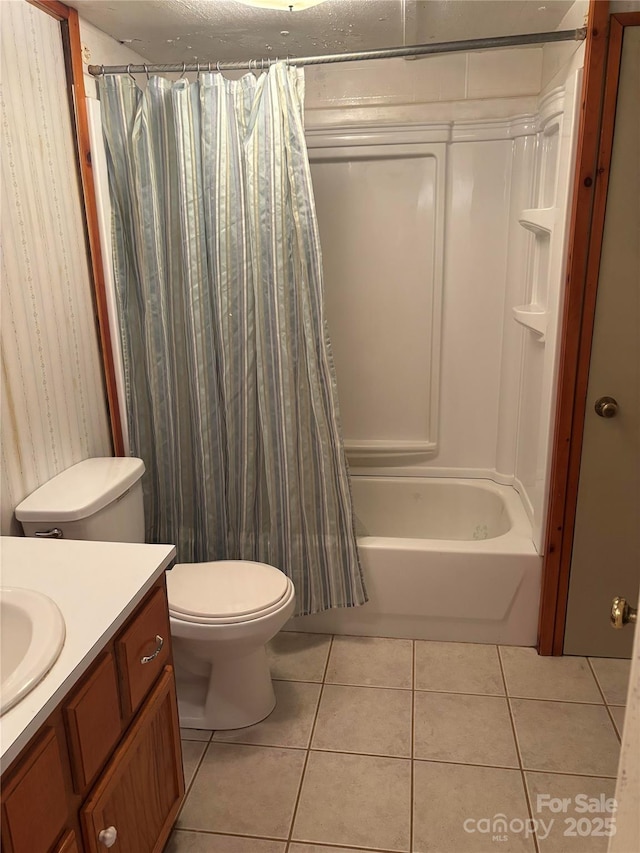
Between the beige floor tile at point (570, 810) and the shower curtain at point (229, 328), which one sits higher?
the shower curtain at point (229, 328)

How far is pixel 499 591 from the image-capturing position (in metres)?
2.39

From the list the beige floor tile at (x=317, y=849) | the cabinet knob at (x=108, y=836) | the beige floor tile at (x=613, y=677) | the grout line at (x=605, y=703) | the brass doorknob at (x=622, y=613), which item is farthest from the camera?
the beige floor tile at (x=613, y=677)

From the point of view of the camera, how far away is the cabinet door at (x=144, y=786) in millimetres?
1250

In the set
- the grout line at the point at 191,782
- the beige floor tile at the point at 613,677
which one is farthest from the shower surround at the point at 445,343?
the grout line at the point at 191,782

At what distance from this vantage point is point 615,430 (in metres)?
2.12

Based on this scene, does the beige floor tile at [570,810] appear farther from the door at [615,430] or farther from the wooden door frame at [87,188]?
the wooden door frame at [87,188]

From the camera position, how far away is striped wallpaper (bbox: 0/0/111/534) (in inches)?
69.0

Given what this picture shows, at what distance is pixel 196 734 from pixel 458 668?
0.92 m

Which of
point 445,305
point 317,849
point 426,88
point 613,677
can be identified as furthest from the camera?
point 445,305

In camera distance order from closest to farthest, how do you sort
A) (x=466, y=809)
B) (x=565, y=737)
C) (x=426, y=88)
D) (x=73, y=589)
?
(x=73, y=589), (x=466, y=809), (x=565, y=737), (x=426, y=88)

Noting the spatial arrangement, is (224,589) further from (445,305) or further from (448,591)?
(445,305)

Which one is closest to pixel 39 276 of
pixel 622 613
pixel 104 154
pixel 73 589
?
pixel 104 154

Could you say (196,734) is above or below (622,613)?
below

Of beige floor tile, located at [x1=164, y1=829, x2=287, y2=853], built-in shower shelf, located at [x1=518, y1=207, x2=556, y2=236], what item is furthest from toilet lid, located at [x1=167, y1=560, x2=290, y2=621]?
built-in shower shelf, located at [x1=518, y1=207, x2=556, y2=236]
